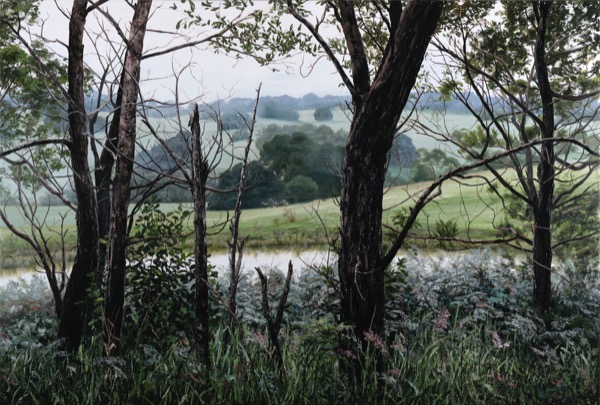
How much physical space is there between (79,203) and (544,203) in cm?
222

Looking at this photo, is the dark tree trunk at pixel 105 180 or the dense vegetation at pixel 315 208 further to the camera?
the dark tree trunk at pixel 105 180

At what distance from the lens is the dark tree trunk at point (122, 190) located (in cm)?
309

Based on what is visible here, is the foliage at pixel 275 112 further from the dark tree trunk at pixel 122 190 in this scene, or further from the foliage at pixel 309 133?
the dark tree trunk at pixel 122 190

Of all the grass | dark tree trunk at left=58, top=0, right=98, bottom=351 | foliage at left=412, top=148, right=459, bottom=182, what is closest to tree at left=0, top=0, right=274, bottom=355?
dark tree trunk at left=58, top=0, right=98, bottom=351

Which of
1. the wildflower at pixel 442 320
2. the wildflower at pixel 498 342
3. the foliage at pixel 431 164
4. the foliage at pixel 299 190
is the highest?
the foliage at pixel 431 164

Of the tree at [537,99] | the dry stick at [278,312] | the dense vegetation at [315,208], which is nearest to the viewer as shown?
the dry stick at [278,312]

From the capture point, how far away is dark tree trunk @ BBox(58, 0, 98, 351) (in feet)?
10.2

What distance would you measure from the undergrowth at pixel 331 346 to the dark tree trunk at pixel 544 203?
6cm

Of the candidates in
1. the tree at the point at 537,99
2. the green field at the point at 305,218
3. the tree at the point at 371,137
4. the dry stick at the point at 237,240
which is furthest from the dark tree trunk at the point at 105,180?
the tree at the point at 537,99

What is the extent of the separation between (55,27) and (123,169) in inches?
30.5

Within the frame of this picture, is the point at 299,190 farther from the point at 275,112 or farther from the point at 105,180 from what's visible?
the point at 105,180

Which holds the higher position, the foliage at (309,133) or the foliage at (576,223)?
the foliage at (309,133)

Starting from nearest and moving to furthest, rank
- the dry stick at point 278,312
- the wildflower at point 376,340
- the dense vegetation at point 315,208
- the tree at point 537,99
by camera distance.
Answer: the dry stick at point 278,312
the wildflower at point 376,340
the dense vegetation at point 315,208
the tree at point 537,99

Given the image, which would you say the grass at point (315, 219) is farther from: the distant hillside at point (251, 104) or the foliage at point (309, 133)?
the distant hillside at point (251, 104)
